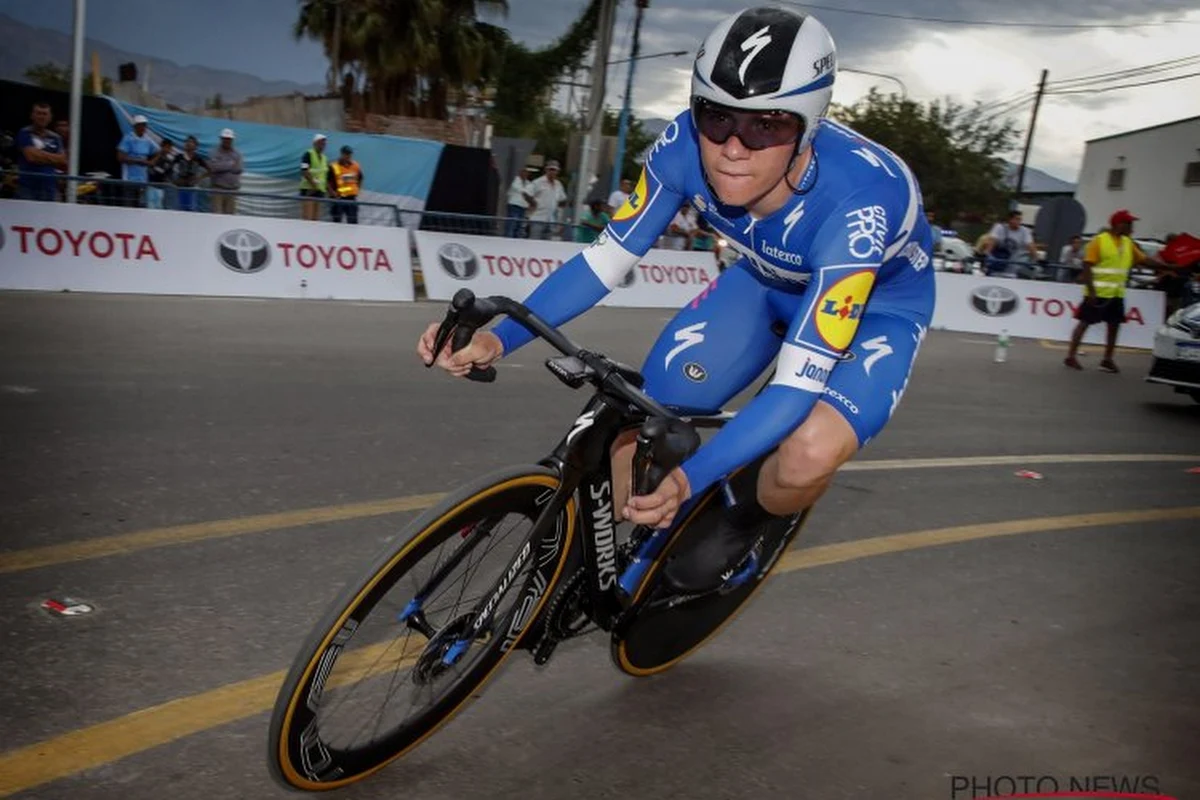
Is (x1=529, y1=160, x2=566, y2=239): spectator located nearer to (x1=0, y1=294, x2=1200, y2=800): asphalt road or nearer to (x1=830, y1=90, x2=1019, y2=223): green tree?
(x1=0, y1=294, x2=1200, y2=800): asphalt road

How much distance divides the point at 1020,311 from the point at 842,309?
1799 centimetres

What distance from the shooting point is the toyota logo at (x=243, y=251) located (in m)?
13.4

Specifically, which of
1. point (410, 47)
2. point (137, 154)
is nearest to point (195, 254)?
point (137, 154)

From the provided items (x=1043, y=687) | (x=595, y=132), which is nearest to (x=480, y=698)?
(x=1043, y=687)

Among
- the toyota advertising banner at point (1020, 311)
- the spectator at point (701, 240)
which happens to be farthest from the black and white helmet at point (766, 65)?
the spectator at point (701, 240)

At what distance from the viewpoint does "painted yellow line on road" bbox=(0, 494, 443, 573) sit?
14.5ft

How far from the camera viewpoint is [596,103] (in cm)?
2841

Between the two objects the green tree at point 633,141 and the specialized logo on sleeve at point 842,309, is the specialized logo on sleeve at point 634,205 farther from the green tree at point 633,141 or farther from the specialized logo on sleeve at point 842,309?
the green tree at point 633,141

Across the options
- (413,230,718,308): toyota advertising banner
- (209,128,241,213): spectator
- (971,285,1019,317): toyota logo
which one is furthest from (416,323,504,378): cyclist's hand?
(971,285,1019,317): toyota logo

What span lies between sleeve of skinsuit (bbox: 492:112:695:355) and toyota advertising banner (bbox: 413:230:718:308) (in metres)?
11.4

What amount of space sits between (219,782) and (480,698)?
902mm

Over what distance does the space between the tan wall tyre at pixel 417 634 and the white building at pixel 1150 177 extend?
2123 inches

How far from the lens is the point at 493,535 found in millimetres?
3062

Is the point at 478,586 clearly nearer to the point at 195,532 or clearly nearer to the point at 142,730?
the point at 142,730
